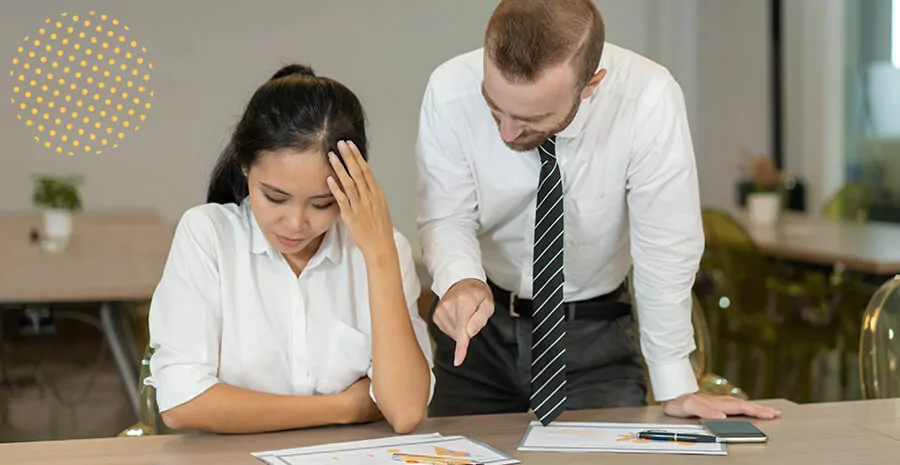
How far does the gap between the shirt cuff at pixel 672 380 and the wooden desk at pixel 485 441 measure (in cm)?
9

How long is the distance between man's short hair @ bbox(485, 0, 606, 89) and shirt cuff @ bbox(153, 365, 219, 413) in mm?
597

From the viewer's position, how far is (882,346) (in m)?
2.00

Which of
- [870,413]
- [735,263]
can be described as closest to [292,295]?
[870,413]

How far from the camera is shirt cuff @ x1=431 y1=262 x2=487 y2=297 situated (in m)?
1.65

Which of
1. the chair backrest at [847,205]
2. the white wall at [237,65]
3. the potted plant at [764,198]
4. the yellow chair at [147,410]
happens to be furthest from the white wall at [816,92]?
the yellow chair at [147,410]

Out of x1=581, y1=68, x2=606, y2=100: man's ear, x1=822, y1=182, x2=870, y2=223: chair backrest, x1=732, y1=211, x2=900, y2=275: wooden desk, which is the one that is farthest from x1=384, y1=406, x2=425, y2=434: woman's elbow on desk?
x1=822, y1=182, x2=870, y2=223: chair backrest

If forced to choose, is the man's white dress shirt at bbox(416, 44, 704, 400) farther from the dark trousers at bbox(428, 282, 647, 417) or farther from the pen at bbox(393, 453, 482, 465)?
the pen at bbox(393, 453, 482, 465)

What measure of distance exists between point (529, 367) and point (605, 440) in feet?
1.48

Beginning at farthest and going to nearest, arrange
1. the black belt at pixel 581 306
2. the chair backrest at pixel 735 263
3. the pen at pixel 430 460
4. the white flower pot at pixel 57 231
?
the chair backrest at pixel 735 263
the white flower pot at pixel 57 231
the black belt at pixel 581 306
the pen at pixel 430 460

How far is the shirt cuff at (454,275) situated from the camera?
5.42ft

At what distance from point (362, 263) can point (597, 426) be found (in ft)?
1.42

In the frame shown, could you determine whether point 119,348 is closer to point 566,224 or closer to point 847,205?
point 566,224

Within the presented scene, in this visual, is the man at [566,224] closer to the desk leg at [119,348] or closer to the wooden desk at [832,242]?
the desk leg at [119,348]

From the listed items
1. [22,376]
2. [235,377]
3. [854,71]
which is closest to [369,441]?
[235,377]
